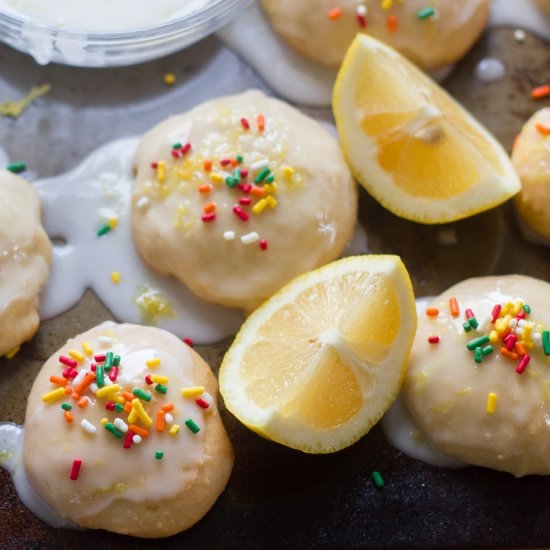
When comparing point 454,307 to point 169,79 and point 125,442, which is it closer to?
point 125,442

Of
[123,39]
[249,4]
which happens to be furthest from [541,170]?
[123,39]

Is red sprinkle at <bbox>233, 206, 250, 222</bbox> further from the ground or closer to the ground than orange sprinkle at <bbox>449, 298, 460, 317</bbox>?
further from the ground

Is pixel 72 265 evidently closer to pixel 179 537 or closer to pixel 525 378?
pixel 179 537

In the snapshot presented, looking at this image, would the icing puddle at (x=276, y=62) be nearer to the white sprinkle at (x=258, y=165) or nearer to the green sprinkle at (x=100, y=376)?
the white sprinkle at (x=258, y=165)

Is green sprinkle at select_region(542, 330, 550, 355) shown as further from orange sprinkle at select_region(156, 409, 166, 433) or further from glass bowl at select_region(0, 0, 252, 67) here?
glass bowl at select_region(0, 0, 252, 67)

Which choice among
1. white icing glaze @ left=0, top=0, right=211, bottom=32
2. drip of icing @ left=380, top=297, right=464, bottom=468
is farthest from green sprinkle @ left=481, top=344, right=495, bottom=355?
white icing glaze @ left=0, top=0, right=211, bottom=32
